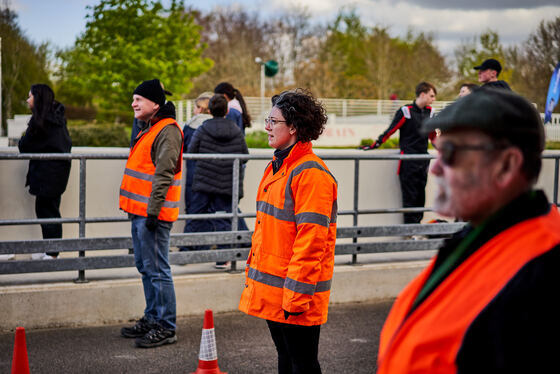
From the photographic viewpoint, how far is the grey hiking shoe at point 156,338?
232 inches

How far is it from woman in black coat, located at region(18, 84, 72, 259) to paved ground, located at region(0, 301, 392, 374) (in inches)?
57.8

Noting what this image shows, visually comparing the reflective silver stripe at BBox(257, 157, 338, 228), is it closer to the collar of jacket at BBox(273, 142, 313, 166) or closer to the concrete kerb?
the collar of jacket at BBox(273, 142, 313, 166)

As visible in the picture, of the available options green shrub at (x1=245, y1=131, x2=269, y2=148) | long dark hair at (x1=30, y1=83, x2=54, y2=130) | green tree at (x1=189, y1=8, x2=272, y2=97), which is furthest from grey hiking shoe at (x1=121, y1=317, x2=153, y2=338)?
green tree at (x1=189, y1=8, x2=272, y2=97)

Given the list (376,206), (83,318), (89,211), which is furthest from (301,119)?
(376,206)

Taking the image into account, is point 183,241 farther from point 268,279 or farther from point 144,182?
point 268,279

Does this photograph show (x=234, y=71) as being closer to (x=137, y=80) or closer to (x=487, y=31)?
(x=137, y=80)

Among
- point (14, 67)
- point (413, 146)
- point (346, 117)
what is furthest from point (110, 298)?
point (346, 117)

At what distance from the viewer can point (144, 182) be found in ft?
18.9

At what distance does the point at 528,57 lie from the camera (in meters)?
32.0

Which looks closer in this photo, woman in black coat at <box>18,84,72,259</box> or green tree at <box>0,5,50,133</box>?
woman in black coat at <box>18,84,72,259</box>

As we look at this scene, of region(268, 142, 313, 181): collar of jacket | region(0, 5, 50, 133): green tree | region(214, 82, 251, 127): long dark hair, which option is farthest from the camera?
region(0, 5, 50, 133): green tree

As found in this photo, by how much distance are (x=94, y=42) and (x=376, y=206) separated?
30844 mm

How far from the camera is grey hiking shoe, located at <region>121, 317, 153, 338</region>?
20.0 ft

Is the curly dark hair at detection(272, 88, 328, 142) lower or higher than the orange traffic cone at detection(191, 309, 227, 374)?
higher
